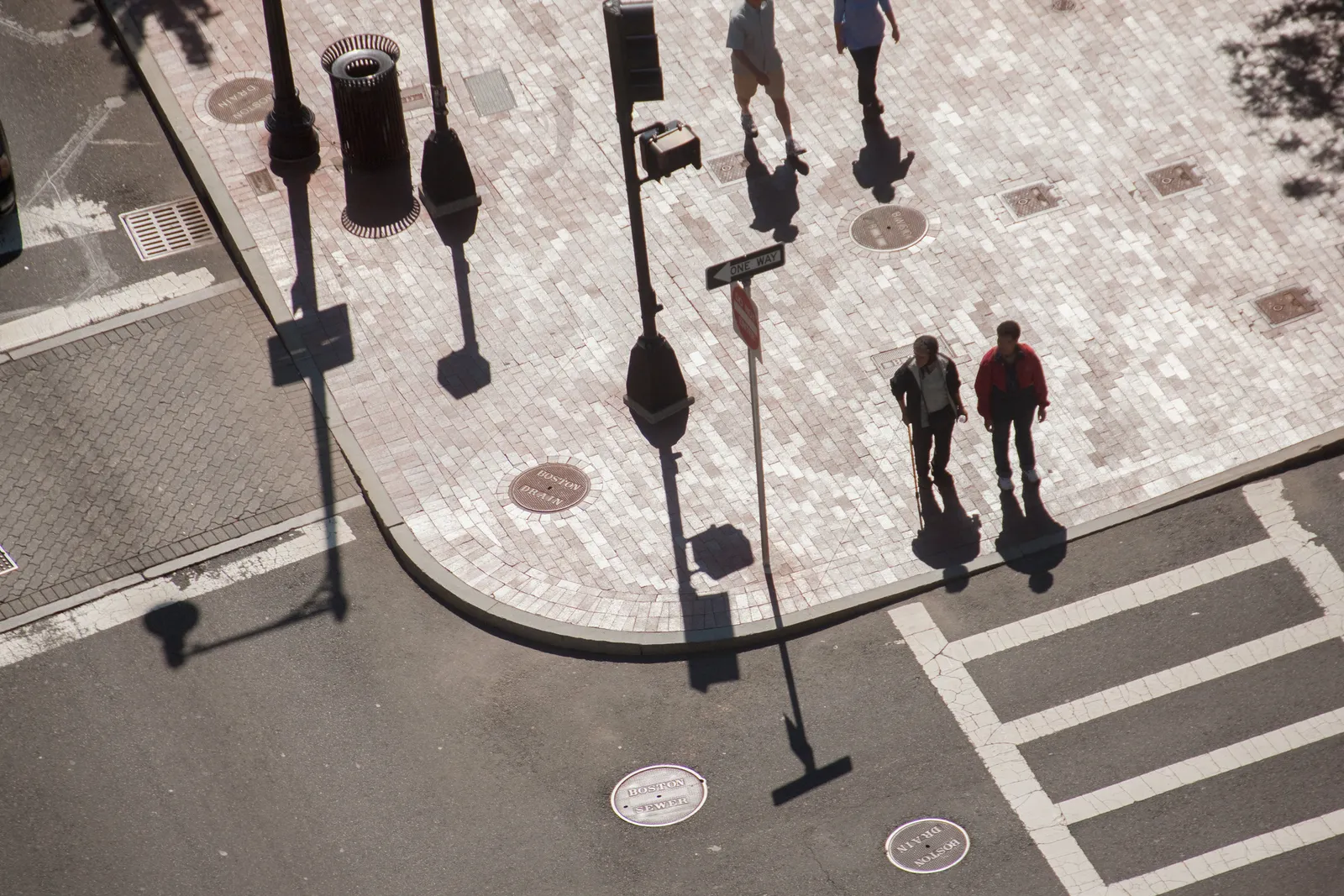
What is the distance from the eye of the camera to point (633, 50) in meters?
12.9

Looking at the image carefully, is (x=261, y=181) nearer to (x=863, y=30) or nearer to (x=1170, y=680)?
(x=863, y=30)

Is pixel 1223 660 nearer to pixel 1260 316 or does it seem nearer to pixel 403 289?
pixel 1260 316

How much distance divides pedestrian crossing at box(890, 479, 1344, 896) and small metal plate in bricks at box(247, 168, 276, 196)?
8.32 m

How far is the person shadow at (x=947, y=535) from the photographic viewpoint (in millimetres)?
14211

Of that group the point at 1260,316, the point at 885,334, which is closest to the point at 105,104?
the point at 885,334

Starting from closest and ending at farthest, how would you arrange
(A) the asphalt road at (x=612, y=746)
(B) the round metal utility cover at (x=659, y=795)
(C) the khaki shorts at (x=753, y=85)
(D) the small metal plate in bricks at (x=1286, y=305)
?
(A) the asphalt road at (x=612, y=746)
(B) the round metal utility cover at (x=659, y=795)
(D) the small metal plate in bricks at (x=1286, y=305)
(C) the khaki shorts at (x=753, y=85)

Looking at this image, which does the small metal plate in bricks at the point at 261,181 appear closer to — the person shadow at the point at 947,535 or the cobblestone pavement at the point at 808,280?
the cobblestone pavement at the point at 808,280

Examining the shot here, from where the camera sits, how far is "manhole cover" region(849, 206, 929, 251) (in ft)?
55.9

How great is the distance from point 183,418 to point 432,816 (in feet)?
16.9

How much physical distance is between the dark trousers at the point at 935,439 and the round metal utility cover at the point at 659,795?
11.6 feet

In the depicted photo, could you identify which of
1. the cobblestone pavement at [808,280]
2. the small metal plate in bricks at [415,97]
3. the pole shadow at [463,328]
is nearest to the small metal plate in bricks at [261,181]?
the cobblestone pavement at [808,280]

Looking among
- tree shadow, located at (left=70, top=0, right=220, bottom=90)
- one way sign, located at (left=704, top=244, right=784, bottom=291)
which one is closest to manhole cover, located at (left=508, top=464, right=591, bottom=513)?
one way sign, located at (left=704, top=244, right=784, bottom=291)

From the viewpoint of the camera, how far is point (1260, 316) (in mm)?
16031

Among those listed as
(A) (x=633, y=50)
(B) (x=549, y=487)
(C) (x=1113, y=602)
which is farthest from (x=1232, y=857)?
(A) (x=633, y=50)
